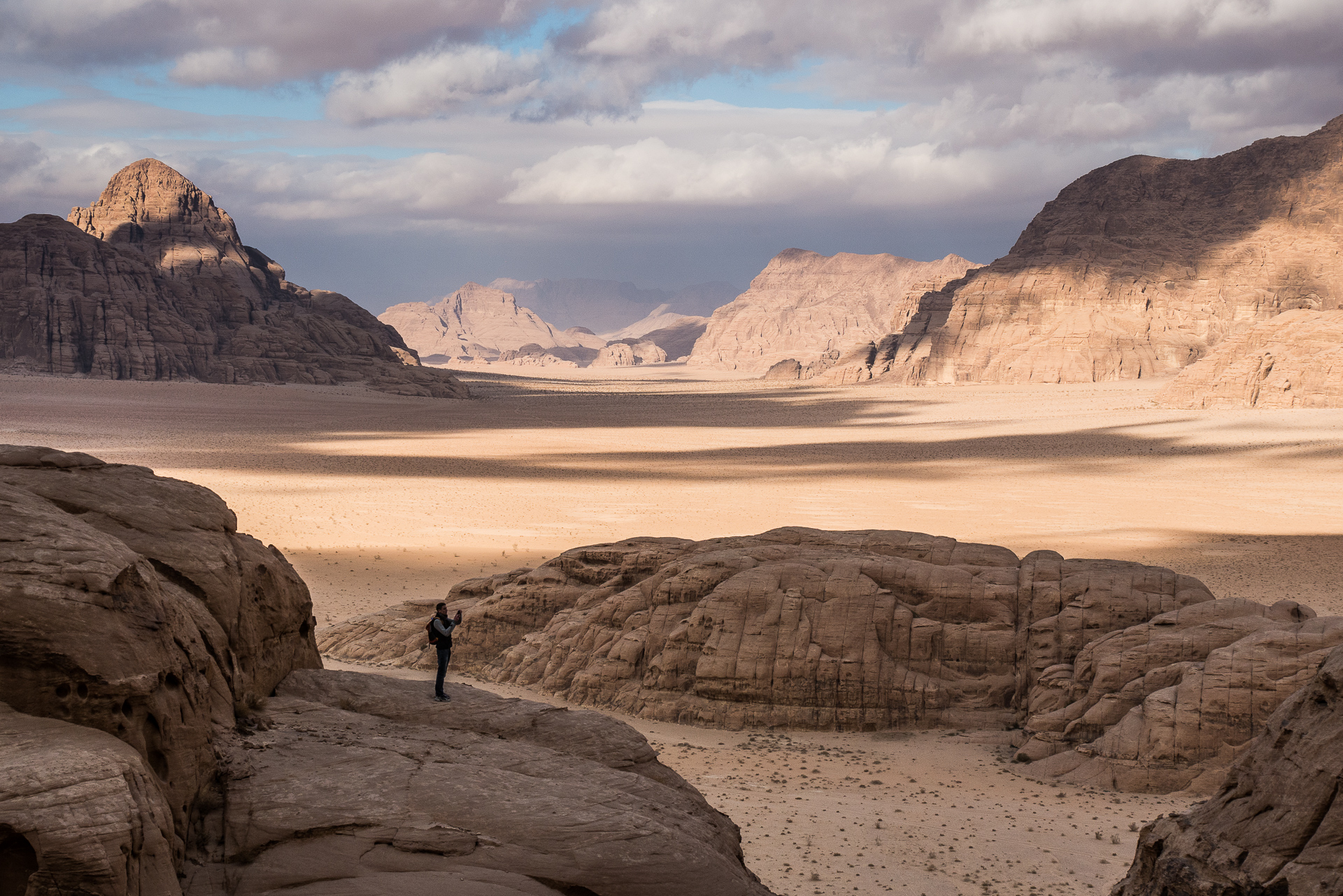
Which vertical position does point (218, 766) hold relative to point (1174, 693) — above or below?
above

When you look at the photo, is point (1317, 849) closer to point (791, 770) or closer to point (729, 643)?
point (791, 770)

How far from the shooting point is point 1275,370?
64688 mm

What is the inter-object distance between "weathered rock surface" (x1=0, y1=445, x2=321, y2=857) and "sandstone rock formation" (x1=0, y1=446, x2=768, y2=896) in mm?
12

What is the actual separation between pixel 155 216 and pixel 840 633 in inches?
4846

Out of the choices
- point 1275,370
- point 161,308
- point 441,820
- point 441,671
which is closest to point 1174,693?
point 441,671

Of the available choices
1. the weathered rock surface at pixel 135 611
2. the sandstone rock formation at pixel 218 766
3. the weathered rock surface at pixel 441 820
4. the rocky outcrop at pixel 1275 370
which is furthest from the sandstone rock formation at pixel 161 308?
the weathered rock surface at pixel 441 820

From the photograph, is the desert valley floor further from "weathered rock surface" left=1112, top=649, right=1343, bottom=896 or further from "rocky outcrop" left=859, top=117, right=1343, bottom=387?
"rocky outcrop" left=859, top=117, right=1343, bottom=387

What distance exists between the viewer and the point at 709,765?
1217cm

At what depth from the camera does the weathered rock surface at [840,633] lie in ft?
44.8

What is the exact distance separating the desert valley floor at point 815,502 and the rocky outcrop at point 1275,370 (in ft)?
10.5

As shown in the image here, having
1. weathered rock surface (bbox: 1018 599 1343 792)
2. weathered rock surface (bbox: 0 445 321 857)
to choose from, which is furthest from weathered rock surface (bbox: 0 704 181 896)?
weathered rock surface (bbox: 1018 599 1343 792)

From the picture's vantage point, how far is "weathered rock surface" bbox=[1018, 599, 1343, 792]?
10.9 meters

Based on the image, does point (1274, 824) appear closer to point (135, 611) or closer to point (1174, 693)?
point (135, 611)

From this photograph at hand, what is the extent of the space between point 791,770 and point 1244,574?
14.1 m
